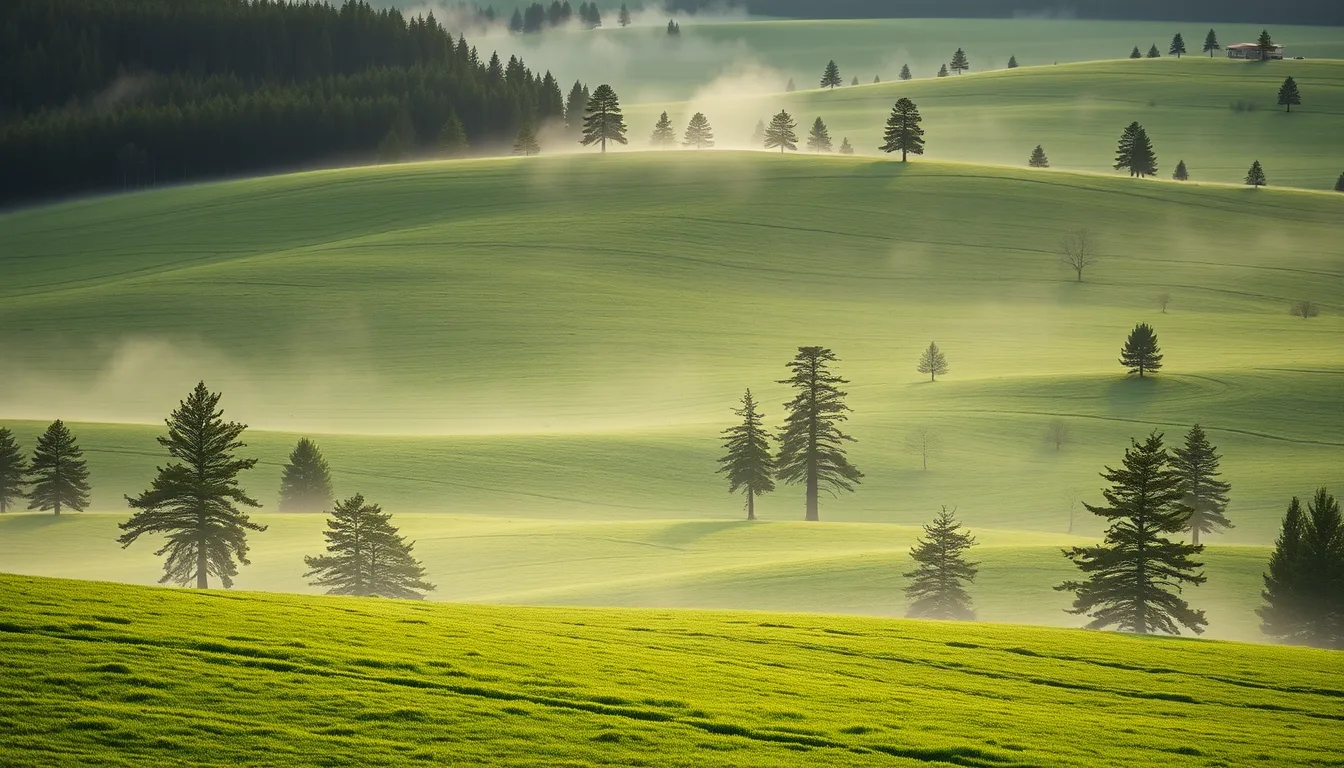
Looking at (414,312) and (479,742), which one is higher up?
(414,312)

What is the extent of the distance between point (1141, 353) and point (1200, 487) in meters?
28.4

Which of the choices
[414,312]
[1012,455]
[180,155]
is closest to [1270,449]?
[1012,455]

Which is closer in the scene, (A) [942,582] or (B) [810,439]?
(A) [942,582]

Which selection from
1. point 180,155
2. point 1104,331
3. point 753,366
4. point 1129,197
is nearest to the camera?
point 753,366

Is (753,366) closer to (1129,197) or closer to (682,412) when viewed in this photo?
(682,412)

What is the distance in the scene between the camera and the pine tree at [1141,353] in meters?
86.9

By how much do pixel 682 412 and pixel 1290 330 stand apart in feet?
163

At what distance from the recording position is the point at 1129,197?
5472 inches

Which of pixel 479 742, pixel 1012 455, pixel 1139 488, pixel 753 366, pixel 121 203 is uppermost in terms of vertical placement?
pixel 121 203

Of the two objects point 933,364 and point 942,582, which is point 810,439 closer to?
point 942,582

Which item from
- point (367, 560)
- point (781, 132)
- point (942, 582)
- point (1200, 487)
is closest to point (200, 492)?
point (367, 560)

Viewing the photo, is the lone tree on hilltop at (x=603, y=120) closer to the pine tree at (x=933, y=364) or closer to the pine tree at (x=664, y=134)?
the pine tree at (x=664, y=134)

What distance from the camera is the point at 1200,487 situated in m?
60.1

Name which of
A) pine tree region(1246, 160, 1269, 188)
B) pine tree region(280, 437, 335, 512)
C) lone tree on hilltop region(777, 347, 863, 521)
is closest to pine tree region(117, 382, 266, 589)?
pine tree region(280, 437, 335, 512)
